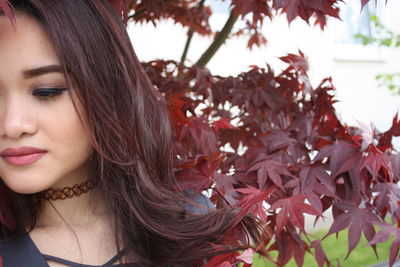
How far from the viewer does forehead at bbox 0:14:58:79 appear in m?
0.91

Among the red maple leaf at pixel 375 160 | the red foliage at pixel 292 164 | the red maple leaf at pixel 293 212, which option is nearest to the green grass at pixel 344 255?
the red foliage at pixel 292 164

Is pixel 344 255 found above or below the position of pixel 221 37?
below

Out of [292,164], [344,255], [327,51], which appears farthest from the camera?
[327,51]

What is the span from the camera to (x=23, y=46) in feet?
3.00

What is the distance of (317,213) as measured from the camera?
1.01 m

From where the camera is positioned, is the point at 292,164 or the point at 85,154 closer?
the point at 85,154

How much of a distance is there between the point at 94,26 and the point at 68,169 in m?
0.30

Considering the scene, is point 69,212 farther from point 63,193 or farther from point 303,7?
point 303,7

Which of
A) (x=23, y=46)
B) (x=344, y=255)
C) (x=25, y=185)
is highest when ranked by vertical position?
(x=23, y=46)

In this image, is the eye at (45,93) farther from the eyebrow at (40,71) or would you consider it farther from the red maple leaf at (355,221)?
the red maple leaf at (355,221)

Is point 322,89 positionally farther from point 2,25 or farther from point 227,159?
point 2,25

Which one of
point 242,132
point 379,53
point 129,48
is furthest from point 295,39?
point 129,48

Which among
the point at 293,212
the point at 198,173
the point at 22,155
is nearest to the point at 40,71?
the point at 22,155

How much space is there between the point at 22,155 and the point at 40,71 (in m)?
0.16
